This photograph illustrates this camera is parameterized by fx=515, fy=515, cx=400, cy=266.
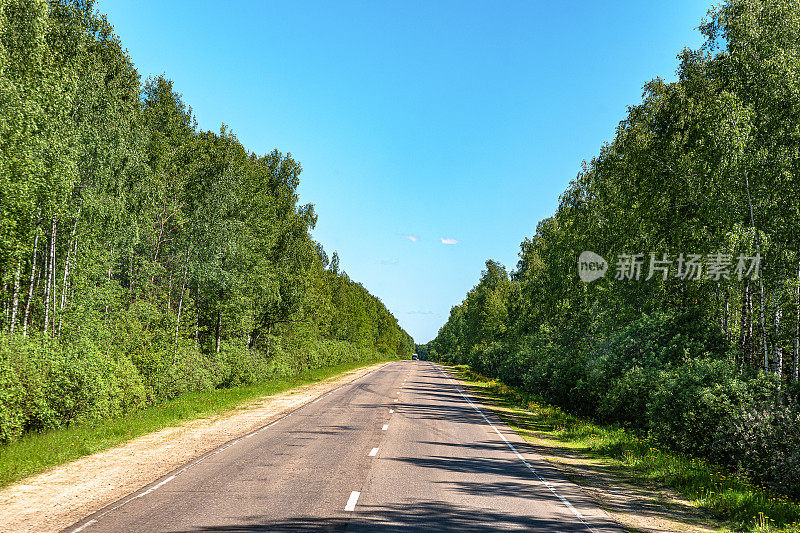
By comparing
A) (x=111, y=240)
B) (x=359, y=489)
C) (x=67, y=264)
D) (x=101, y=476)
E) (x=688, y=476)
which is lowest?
(x=101, y=476)

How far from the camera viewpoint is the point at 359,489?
31.8 ft

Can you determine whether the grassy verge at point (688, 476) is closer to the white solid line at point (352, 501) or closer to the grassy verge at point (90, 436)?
the white solid line at point (352, 501)

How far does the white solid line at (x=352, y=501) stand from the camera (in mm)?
8367

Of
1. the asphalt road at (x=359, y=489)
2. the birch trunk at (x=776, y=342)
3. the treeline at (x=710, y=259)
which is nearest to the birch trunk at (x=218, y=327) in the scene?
the asphalt road at (x=359, y=489)

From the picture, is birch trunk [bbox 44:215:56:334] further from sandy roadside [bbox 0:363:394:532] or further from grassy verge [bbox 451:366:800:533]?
grassy verge [bbox 451:366:800:533]

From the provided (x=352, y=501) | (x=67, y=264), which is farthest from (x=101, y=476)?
(x=67, y=264)

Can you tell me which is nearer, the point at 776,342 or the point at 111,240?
the point at 776,342

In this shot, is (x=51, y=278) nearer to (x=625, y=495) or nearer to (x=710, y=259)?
(x=625, y=495)

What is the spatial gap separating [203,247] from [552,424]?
76.9 feet

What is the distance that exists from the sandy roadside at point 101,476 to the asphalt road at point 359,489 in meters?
0.48

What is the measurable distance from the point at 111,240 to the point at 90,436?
39.6ft

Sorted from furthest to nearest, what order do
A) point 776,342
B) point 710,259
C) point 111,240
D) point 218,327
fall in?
1. point 218,327
2. point 111,240
3. point 710,259
4. point 776,342

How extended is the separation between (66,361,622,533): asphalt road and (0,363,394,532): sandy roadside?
0.48 meters

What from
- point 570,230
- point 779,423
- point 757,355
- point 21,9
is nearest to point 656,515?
point 779,423
